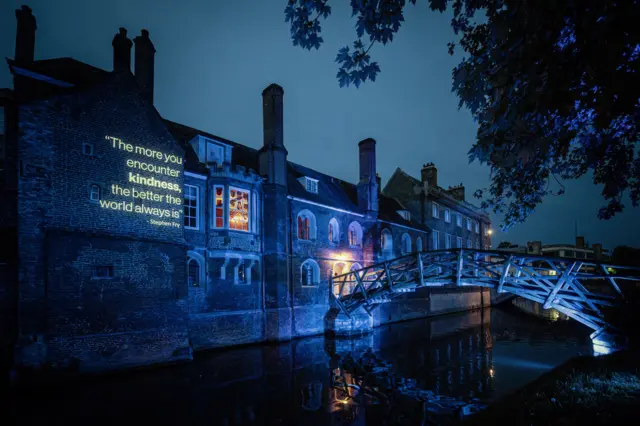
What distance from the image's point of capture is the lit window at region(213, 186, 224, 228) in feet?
63.0

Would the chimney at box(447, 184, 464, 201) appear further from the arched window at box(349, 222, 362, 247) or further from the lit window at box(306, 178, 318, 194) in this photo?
the lit window at box(306, 178, 318, 194)

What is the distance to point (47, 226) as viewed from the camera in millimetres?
12500

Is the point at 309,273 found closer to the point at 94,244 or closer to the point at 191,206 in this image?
the point at 191,206

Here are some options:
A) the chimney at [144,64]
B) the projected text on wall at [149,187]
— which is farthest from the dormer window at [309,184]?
the chimney at [144,64]

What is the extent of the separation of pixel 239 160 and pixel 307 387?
50.0ft

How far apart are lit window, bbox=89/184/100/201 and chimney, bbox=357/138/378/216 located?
1954cm

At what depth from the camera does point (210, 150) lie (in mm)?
19953

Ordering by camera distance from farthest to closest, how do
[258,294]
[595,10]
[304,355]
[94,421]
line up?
[258,294], [304,355], [94,421], [595,10]

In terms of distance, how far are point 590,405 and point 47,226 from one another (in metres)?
15.8

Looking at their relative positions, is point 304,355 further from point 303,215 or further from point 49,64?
point 49,64

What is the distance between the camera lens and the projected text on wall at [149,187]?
577 inches

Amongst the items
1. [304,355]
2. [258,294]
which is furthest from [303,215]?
[304,355]

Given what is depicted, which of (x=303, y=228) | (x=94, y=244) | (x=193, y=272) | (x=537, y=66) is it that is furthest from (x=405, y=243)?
(x=537, y=66)

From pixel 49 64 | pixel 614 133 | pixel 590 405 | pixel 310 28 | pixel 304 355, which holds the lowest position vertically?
pixel 304 355
